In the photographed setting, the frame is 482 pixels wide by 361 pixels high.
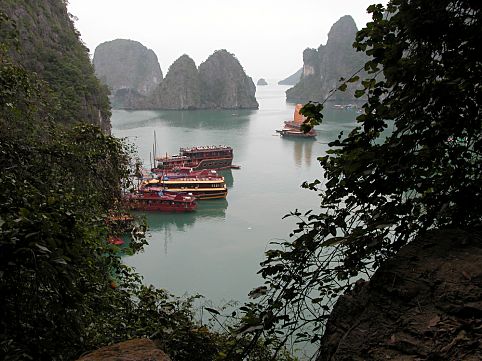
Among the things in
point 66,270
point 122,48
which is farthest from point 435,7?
point 122,48

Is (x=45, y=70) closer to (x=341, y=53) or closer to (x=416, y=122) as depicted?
(x=416, y=122)

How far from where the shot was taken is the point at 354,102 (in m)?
79.6

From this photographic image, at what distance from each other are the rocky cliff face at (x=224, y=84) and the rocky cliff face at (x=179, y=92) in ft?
7.15

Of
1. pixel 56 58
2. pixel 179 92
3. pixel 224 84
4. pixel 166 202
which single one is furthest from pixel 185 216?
pixel 224 84

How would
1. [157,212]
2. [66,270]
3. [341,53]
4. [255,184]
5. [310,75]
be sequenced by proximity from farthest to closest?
[310,75] → [341,53] → [255,184] → [157,212] → [66,270]

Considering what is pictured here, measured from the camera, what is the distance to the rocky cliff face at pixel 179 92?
76.6 meters

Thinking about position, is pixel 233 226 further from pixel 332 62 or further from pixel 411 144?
pixel 332 62

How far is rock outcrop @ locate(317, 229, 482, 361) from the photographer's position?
4.24ft

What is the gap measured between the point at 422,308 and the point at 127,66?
363ft

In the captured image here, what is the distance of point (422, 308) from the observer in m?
1.45

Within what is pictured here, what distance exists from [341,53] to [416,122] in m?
91.2

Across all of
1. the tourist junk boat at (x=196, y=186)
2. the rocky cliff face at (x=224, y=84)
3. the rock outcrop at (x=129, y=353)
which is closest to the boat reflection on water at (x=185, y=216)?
the tourist junk boat at (x=196, y=186)

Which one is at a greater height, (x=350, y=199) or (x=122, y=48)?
(x=122, y=48)

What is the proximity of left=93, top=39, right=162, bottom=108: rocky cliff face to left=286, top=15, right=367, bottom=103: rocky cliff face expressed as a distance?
135ft
